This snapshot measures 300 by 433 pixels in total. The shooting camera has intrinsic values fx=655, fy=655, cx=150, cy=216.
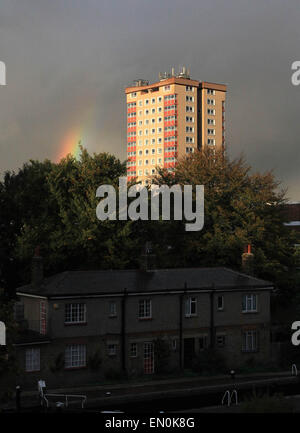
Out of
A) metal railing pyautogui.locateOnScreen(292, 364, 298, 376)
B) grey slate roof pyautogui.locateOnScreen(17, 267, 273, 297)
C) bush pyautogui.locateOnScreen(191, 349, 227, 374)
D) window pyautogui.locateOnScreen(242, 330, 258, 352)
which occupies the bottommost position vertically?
metal railing pyautogui.locateOnScreen(292, 364, 298, 376)

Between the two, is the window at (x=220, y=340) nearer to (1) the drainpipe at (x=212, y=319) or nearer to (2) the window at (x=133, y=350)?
(1) the drainpipe at (x=212, y=319)

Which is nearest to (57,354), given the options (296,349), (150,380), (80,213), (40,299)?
(40,299)

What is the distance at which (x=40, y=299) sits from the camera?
45406 mm

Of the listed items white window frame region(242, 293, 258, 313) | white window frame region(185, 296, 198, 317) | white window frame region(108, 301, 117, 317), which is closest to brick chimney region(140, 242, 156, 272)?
white window frame region(185, 296, 198, 317)

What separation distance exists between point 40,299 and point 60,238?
12833 mm

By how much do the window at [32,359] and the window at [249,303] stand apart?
17243 mm

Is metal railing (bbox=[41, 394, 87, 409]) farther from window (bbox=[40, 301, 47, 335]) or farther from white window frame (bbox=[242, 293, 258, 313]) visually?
white window frame (bbox=[242, 293, 258, 313])

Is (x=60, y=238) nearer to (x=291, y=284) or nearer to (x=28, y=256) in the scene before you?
(x=28, y=256)

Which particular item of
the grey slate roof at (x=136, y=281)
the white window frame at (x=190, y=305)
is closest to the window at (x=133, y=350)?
the grey slate roof at (x=136, y=281)

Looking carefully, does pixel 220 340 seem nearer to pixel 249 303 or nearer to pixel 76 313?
Answer: pixel 249 303

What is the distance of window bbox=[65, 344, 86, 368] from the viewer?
44656mm

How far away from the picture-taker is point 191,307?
4991 cm

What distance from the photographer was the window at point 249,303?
51.9 meters

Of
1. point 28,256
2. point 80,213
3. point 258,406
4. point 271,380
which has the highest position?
point 80,213
